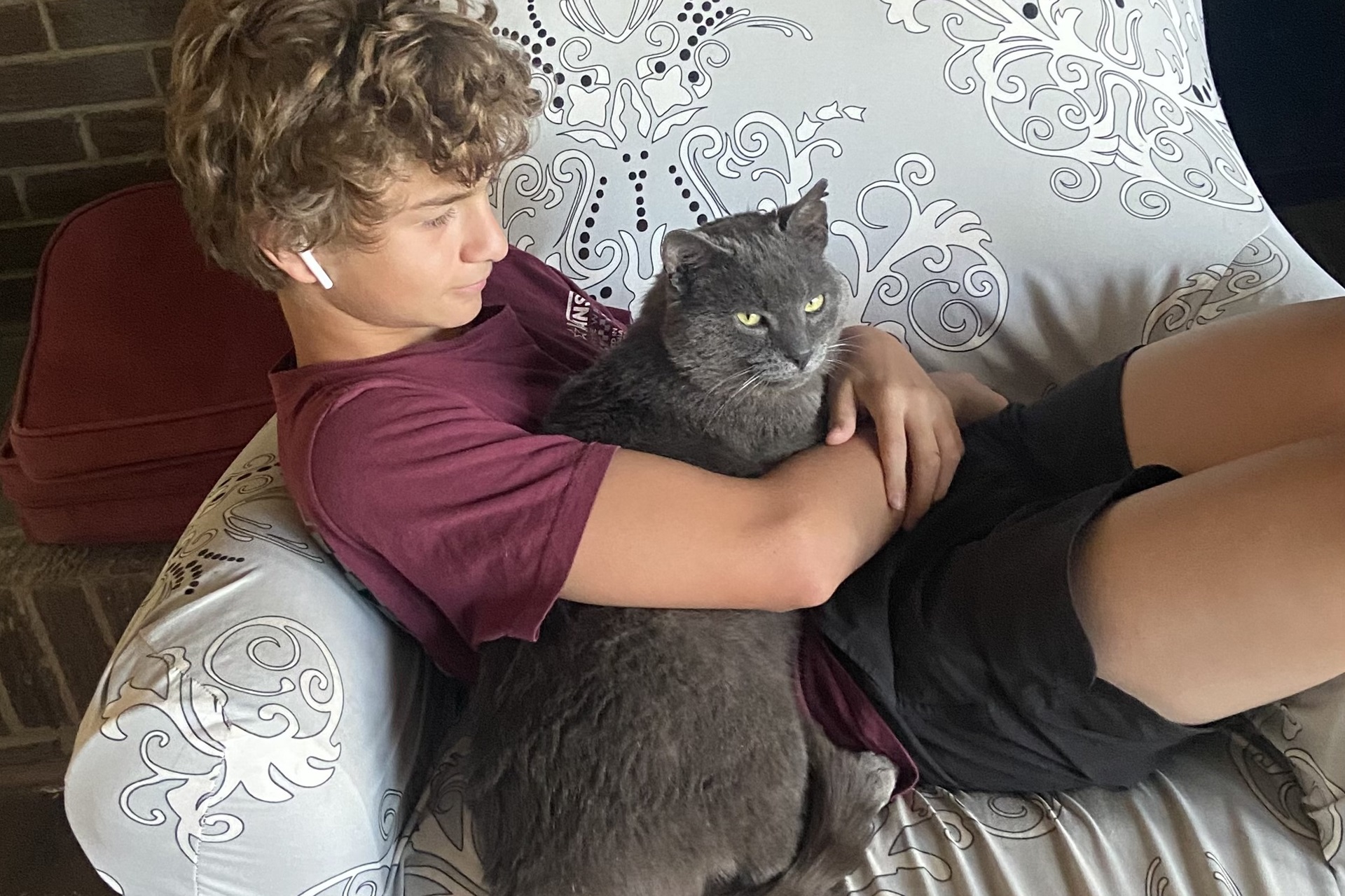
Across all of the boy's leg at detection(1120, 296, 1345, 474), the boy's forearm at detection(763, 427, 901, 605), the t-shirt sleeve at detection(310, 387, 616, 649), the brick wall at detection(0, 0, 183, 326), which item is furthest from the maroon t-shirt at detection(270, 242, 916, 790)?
the brick wall at detection(0, 0, 183, 326)

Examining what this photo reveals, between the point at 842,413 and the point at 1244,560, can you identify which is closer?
the point at 1244,560

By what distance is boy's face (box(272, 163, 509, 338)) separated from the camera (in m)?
0.85

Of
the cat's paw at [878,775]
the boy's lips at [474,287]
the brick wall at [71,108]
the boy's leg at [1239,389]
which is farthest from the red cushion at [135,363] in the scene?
the boy's leg at [1239,389]

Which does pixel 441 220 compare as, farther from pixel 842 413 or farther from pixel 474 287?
pixel 842 413

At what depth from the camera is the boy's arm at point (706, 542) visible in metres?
0.82

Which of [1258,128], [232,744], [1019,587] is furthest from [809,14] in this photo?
[1258,128]

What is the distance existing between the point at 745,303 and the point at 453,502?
34 cm

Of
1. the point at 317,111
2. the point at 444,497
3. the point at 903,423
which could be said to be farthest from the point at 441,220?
the point at 903,423

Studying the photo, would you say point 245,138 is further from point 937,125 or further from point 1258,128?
point 1258,128

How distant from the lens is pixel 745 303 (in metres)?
0.96

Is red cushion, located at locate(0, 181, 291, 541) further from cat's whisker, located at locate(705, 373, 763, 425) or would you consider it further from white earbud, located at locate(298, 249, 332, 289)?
cat's whisker, located at locate(705, 373, 763, 425)

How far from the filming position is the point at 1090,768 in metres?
0.85

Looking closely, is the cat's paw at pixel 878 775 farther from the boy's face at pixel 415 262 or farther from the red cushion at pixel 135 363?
the red cushion at pixel 135 363

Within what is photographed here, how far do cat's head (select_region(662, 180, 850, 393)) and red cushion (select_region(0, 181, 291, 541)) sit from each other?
750 millimetres
